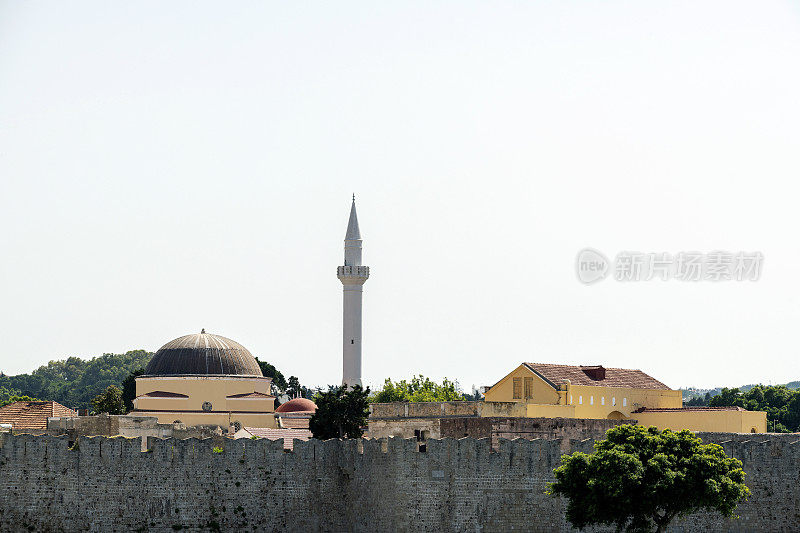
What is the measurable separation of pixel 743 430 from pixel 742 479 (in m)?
15.3

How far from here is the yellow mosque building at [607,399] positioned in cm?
6016

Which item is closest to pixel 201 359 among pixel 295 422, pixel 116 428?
pixel 295 422

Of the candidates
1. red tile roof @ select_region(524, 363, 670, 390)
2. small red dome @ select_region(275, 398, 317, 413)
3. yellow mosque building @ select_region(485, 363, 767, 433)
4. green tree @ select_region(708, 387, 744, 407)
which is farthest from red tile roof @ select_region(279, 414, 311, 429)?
green tree @ select_region(708, 387, 744, 407)

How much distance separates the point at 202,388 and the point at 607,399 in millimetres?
31020

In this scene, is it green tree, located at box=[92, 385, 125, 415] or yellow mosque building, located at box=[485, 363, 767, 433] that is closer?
yellow mosque building, located at box=[485, 363, 767, 433]

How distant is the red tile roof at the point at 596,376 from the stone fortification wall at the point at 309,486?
15.3 m

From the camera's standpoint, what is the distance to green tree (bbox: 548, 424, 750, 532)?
4291 cm

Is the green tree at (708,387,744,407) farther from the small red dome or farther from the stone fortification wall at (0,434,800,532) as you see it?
the stone fortification wall at (0,434,800,532)

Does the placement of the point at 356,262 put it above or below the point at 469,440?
above

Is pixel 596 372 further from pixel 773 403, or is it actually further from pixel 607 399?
pixel 773 403

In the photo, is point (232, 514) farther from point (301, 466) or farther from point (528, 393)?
point (528, 393)

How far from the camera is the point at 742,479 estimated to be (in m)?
45.2

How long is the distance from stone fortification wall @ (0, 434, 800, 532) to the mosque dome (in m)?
36.0

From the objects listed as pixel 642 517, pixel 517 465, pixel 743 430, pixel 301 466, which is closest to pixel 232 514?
pixel 301 466
